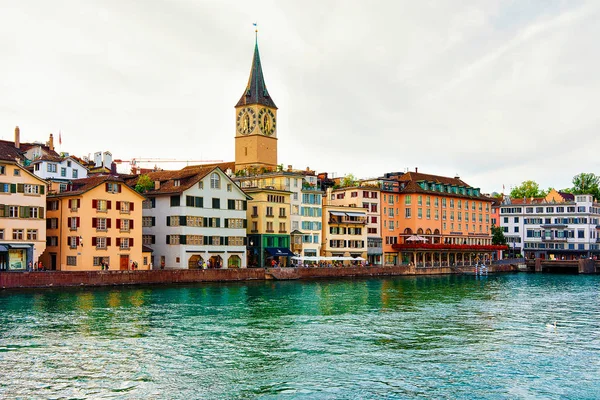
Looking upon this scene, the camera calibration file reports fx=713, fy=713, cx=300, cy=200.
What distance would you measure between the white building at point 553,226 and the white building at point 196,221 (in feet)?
275

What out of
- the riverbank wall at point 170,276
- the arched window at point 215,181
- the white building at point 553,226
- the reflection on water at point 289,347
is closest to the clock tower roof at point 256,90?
the arched window at point 215,181

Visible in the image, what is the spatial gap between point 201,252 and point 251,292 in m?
18.8

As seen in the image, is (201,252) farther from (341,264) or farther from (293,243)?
(341,264)

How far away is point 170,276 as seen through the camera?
7762cm

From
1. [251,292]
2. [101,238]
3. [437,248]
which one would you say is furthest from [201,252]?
[437,248]

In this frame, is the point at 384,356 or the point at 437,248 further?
the point at 437,248

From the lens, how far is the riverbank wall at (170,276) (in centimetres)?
6612

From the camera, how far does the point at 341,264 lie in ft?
355

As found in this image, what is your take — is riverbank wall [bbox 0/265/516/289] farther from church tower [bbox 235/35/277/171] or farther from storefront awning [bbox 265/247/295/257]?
church tower [bbox 235/35/277/171]

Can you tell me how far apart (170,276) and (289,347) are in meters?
42.4

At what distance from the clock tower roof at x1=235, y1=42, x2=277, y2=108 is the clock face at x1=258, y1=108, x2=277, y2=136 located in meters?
1.33

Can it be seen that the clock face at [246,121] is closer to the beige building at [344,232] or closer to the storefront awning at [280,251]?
the beige building at [344,232]

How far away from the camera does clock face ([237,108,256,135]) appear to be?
120188 mm

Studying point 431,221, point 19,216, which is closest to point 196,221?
point 19,216
